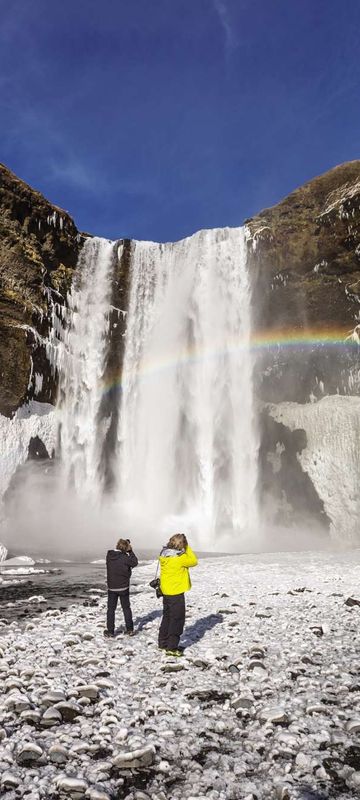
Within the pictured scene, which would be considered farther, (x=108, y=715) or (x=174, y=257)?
(x=174, y=257)

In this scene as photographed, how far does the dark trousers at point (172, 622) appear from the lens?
25.4 feet

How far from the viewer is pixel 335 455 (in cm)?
3534

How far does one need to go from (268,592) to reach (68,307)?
31.0 m

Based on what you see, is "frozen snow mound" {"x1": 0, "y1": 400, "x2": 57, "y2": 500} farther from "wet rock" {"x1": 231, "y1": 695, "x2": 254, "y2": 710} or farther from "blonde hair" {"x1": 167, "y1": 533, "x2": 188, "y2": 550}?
"wet rock" {"x1": 231, "y1": 695, "x2": 254, "y2": 710}

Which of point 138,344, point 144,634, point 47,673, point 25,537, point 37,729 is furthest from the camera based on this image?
point 138,344

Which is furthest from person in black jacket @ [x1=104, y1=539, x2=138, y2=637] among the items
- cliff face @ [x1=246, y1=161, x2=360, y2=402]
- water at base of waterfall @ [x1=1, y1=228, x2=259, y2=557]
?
cliff face @ [x1=246, y1=161, x2=360, y2=402]

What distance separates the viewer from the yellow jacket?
7.89 m

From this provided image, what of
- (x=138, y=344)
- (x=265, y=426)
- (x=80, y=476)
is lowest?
(x=80, y=476)

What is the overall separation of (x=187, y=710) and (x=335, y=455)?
105ft

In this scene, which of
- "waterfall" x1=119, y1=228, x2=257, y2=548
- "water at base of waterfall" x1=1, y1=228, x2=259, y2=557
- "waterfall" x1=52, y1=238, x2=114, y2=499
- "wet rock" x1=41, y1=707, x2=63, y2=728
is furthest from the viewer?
"waterfall" x1=52, y1=238, x2=114, y2=499

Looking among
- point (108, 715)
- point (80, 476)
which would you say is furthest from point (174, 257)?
point (108, 715)

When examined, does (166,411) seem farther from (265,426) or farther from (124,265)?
(124,265)

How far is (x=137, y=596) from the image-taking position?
13.8m

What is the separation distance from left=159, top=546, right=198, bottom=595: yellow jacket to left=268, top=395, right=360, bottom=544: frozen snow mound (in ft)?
92.5
